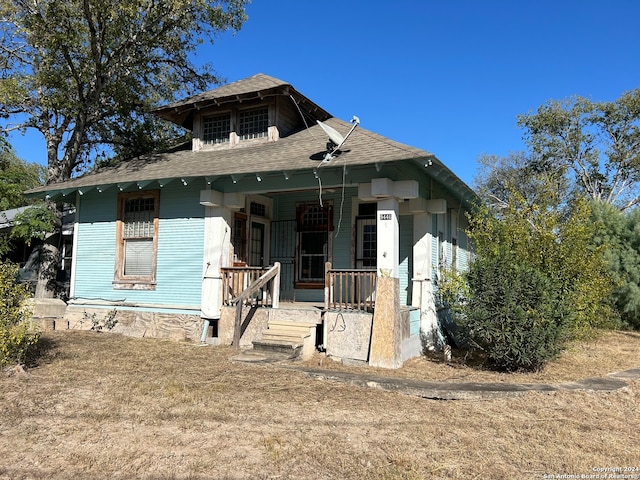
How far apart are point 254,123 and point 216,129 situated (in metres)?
1.17

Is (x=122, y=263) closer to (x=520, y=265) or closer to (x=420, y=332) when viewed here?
(x=420, y=332)

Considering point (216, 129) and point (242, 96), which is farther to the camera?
point (216, 129)

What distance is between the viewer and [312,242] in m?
11.9

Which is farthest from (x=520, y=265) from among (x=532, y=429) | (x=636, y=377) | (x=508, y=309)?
(x=532, y=429)

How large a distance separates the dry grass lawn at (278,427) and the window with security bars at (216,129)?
671 centimetres

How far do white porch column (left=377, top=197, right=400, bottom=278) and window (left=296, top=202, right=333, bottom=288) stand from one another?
2769 millimetres

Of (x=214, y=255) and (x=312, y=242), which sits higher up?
(x=312, y=242)

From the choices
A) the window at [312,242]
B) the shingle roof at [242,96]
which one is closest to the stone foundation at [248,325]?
the window at [312,242]

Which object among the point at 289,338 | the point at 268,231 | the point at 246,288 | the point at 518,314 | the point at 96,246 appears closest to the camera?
the point at 518,314

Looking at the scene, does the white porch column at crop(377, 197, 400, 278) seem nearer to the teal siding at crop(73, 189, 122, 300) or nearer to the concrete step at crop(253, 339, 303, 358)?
the concrete step at crop(253, 339, 303, 358)

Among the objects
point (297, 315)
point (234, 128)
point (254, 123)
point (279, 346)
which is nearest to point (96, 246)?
point (234, 128)

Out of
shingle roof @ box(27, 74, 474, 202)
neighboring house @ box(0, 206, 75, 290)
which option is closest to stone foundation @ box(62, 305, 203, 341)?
neighboring house @ box(0, 206, 75, 290)

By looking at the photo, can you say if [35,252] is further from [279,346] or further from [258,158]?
[279,346]

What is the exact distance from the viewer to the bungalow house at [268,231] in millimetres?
8867
